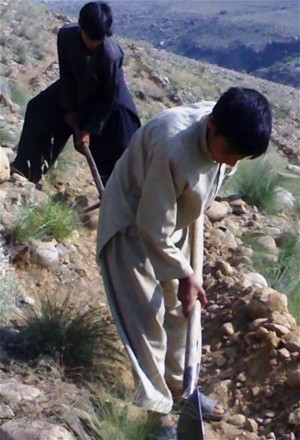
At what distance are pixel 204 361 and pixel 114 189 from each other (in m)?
1.20

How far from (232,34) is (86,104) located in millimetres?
75166

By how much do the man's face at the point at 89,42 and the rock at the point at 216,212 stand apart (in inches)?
61.5

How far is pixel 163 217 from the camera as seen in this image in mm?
3256

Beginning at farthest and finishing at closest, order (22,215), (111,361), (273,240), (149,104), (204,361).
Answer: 1. (149,104)
2. (273,240)
3. (22,215)
4. (204,361)
5. (111,361)

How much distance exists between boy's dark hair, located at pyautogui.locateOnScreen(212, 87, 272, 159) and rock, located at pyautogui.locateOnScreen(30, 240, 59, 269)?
6.26 ft

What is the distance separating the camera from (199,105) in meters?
3.45

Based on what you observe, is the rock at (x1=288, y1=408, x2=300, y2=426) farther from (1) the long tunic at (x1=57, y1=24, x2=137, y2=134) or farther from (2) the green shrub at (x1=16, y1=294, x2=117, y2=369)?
(1) the long tunic at (x1=57, y1=24, x2=137, y2=134)

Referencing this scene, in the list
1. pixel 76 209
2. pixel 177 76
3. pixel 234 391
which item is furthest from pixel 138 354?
pixel 177 76

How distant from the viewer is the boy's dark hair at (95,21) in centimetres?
490

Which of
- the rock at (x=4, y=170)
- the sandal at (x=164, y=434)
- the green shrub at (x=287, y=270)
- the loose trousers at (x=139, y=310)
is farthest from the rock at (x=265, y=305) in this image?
the rock at (x=4, y=170)

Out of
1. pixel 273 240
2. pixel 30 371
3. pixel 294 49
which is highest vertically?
pixel 30 371

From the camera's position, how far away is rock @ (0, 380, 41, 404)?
348 centimetres

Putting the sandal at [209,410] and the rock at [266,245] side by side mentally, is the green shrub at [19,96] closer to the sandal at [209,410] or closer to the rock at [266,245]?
the rock at [266,245]

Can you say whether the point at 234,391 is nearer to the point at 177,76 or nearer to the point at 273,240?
the point at 273,240
